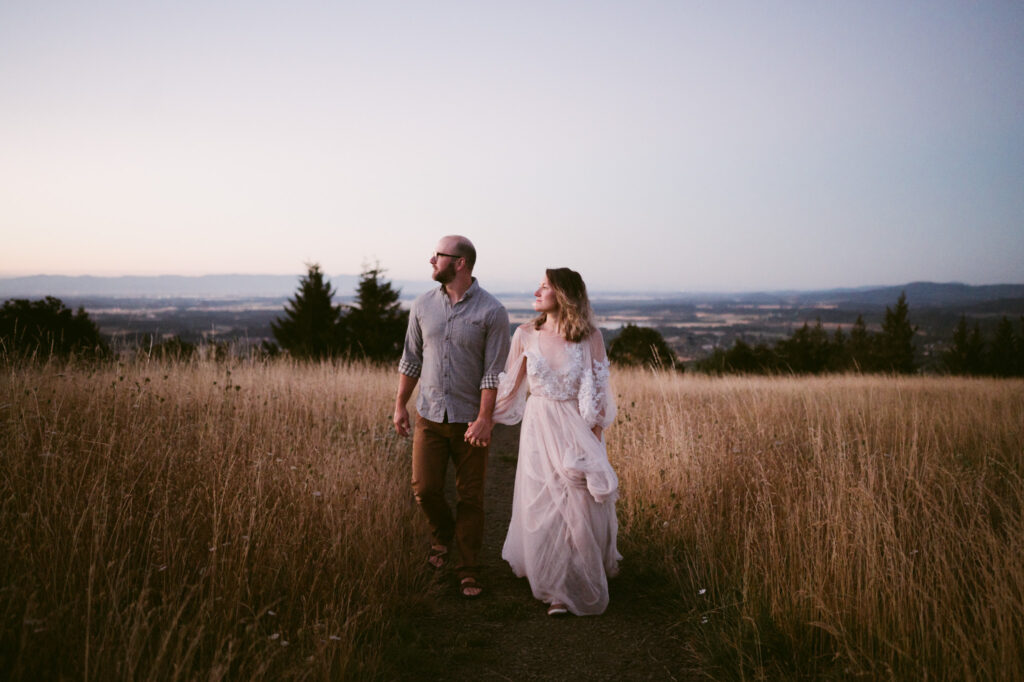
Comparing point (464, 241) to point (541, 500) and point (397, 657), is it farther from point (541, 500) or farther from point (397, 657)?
point (397, 657)

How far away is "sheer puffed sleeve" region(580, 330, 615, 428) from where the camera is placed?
14.0ft

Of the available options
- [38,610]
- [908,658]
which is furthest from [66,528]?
[908,658]

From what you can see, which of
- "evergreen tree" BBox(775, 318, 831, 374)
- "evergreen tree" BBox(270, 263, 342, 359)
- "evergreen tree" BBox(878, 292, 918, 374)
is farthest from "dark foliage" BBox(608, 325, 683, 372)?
"evergreen tree" BBox(878, 292, 918, 374)

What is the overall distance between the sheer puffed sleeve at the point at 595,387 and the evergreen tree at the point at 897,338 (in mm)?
60983

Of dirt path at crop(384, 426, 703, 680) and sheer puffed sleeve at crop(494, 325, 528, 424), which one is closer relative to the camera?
dirt path at crop(384, 426, 703, 680)

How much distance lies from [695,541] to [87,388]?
595cm

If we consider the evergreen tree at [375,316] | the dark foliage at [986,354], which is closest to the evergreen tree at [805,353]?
the dark foliage at [986,354]

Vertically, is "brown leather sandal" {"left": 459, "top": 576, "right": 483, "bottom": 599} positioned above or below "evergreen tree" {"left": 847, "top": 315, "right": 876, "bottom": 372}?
above

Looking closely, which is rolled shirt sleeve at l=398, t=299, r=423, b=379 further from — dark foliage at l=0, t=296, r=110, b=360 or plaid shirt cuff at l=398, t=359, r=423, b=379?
dark foliage at l=0, t=296, r=110, b=360

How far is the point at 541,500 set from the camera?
4.26 metres

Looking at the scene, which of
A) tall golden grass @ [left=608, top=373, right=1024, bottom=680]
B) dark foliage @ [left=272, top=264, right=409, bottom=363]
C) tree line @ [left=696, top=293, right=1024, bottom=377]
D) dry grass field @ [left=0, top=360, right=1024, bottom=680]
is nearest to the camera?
dry grass field @ [left=0, top=360, right=1024, bottom=680]

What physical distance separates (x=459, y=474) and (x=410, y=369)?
2.93 ft

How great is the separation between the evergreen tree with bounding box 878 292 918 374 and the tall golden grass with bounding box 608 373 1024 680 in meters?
59.1

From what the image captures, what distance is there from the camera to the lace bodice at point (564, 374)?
14.0 ft
